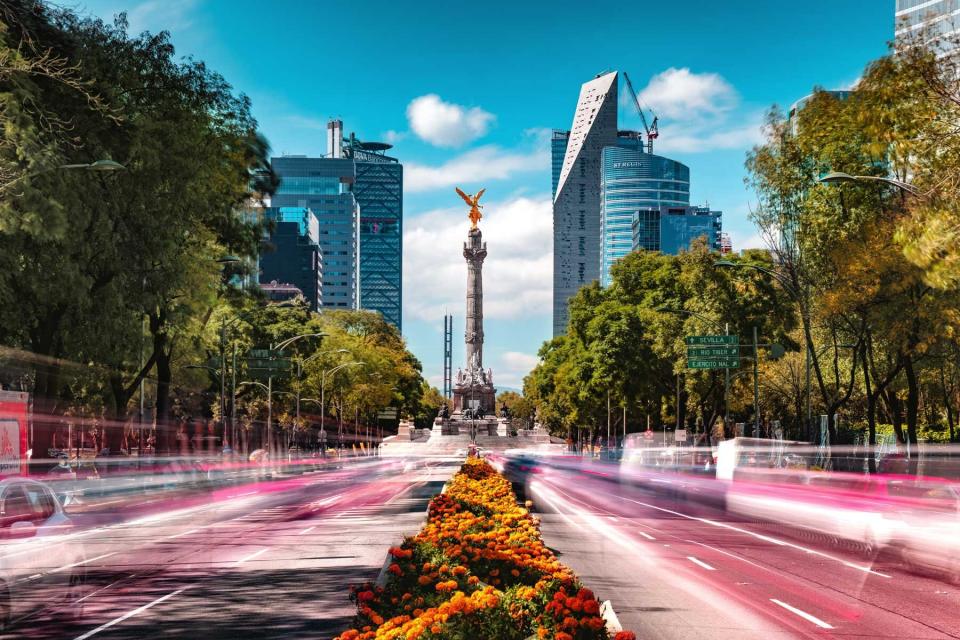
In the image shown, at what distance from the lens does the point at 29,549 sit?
42.4 ft

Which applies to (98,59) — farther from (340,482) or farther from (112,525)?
(340,482)

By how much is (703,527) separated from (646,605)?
12961 millimetres

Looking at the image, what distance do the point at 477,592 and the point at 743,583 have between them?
9230 mm

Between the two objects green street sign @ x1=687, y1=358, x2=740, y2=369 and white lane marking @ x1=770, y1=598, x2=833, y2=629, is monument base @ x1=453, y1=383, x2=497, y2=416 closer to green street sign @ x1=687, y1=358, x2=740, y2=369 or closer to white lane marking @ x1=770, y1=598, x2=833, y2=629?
green street sign @ x1=687, y1=358, x2=740, y2=369

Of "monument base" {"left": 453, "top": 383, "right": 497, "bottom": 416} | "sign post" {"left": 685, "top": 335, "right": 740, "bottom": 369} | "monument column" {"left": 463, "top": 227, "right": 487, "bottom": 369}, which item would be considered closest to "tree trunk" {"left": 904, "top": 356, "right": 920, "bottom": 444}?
"sign post" {"left": 685, "top": 335, "right": 740, "bottom": 369}

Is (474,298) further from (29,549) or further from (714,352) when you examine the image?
(29,549)

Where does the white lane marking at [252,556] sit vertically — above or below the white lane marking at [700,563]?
below

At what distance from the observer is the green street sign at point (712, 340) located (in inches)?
2138

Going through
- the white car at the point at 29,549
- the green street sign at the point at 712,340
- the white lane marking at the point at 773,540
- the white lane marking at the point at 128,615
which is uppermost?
the green street sign at the point at 712,340

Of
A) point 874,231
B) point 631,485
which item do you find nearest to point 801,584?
point 874,231

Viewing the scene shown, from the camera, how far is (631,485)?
164 feet

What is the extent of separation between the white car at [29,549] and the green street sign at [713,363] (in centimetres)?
4333

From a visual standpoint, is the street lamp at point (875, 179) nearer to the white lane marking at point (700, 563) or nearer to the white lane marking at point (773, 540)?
the white lane marking at point (773, 540)

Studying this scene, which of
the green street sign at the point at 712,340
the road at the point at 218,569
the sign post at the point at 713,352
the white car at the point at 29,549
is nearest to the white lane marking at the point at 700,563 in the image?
the road at the point at 218,569
